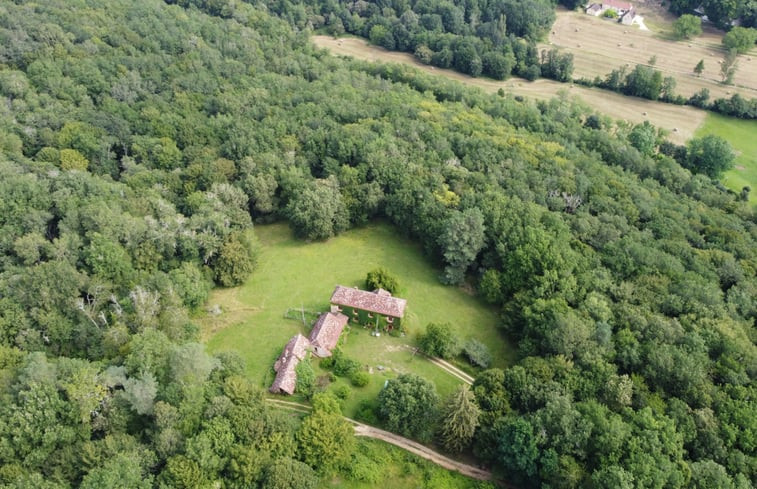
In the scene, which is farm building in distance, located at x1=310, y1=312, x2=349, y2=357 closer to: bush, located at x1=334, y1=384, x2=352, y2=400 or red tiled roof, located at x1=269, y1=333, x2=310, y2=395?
red tiled roof, located at x1=269, y1=333, x2=310, y2=395

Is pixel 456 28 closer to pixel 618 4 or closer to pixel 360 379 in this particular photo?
pixel 618 4

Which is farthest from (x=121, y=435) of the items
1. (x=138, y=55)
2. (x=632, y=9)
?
(x=632, y=9)

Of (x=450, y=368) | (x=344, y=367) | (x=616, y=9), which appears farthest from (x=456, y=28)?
(x=344, y=367)

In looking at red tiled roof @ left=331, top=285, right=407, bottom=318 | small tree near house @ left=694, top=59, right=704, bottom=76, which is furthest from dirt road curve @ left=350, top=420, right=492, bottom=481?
small tree near house @ left=694, top=59, right=704, bottom=76

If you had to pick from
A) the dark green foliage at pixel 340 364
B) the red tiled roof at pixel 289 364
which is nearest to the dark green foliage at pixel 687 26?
the dark green foliage at pixel 340 364

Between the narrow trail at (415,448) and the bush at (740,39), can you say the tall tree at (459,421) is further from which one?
the bush at (740,39)

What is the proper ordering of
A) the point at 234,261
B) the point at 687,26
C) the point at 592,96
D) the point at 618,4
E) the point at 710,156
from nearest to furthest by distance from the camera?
the point at 234,261
the point at 710,156
the point at 592,96
the point at 687,26
the point at 618,4
